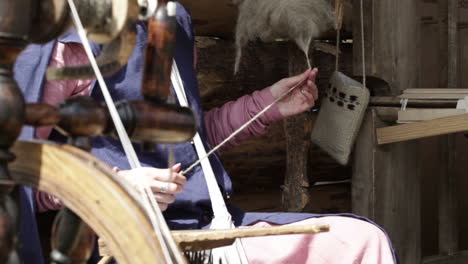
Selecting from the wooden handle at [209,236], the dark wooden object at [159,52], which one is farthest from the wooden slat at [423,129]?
the dark wooden object at [159,52]

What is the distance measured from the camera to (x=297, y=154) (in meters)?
2.49

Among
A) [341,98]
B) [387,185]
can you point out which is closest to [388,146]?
[387,185]

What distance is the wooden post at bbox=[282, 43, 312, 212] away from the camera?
244 centimetres

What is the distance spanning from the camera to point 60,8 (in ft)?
2.28

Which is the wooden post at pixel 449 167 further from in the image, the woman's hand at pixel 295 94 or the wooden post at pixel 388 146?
the woman's hand at pixel 295 94

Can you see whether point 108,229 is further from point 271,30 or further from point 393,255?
point 271,30

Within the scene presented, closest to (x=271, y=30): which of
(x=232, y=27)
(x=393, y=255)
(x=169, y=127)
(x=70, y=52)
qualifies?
(x=232, y=27)

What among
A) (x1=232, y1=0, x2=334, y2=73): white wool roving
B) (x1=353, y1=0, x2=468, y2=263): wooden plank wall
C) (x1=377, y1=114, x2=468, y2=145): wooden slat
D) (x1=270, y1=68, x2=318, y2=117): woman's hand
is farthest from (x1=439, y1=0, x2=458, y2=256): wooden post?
(x1=270, y1=68, x2=318, y2=117): woman's hand

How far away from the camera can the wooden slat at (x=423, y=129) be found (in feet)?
7.04

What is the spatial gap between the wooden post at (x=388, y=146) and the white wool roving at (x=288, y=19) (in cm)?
33

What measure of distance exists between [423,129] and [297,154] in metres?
0.47

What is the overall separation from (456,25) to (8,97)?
2504mm

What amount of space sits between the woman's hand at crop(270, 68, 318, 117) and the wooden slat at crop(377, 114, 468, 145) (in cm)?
47

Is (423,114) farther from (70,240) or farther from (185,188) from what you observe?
(70,240)
